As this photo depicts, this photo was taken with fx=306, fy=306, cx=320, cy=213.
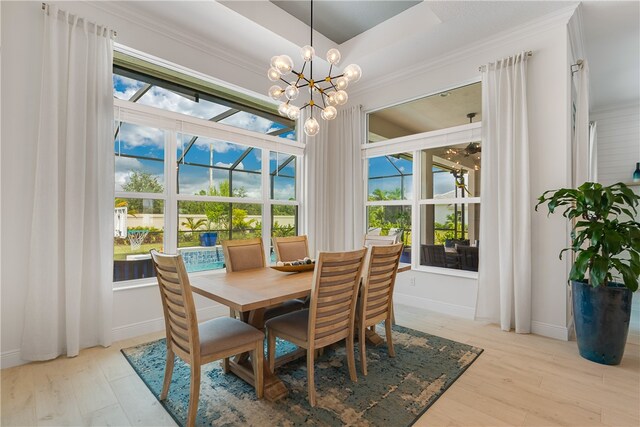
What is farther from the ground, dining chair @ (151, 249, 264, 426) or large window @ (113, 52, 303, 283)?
large window @ (113, 52, 303, 283)

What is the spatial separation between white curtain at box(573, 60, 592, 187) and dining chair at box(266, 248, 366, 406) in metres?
2.78

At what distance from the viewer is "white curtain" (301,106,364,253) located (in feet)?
15.5

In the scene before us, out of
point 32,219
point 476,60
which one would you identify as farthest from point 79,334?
Result: point 476,60

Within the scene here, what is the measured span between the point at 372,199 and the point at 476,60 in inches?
86.6

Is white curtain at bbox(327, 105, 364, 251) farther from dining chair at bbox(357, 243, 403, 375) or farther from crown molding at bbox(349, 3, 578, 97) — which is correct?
dining chair at bbox(357, 243, 403, 375)

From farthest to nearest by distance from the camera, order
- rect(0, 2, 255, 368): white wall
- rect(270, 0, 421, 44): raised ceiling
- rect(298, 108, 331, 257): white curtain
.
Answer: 1. rect(298, 108, 331, 257): white curtain
2. rect(270, 0, 421, 44): raised ceiling
3. rect(0, 2, 255, 368): white wall

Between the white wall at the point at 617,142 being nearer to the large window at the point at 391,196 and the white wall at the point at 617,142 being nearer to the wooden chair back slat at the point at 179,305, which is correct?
the large window at the point at 391,196

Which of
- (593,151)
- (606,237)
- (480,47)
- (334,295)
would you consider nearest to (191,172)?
(334,295)

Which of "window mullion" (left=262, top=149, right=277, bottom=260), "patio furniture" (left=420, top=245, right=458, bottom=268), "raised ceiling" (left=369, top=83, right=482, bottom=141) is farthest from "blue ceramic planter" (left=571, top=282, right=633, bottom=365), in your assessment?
"window mullion" (left=262, top=149, right=277, bottom=260)

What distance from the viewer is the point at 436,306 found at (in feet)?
12.8

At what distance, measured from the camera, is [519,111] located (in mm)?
3203

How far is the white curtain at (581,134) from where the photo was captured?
3230 millimetres

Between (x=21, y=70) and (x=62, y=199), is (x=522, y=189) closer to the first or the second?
(x=62, y=199)

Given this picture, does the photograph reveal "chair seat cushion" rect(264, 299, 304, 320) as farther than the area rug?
→ Yes
